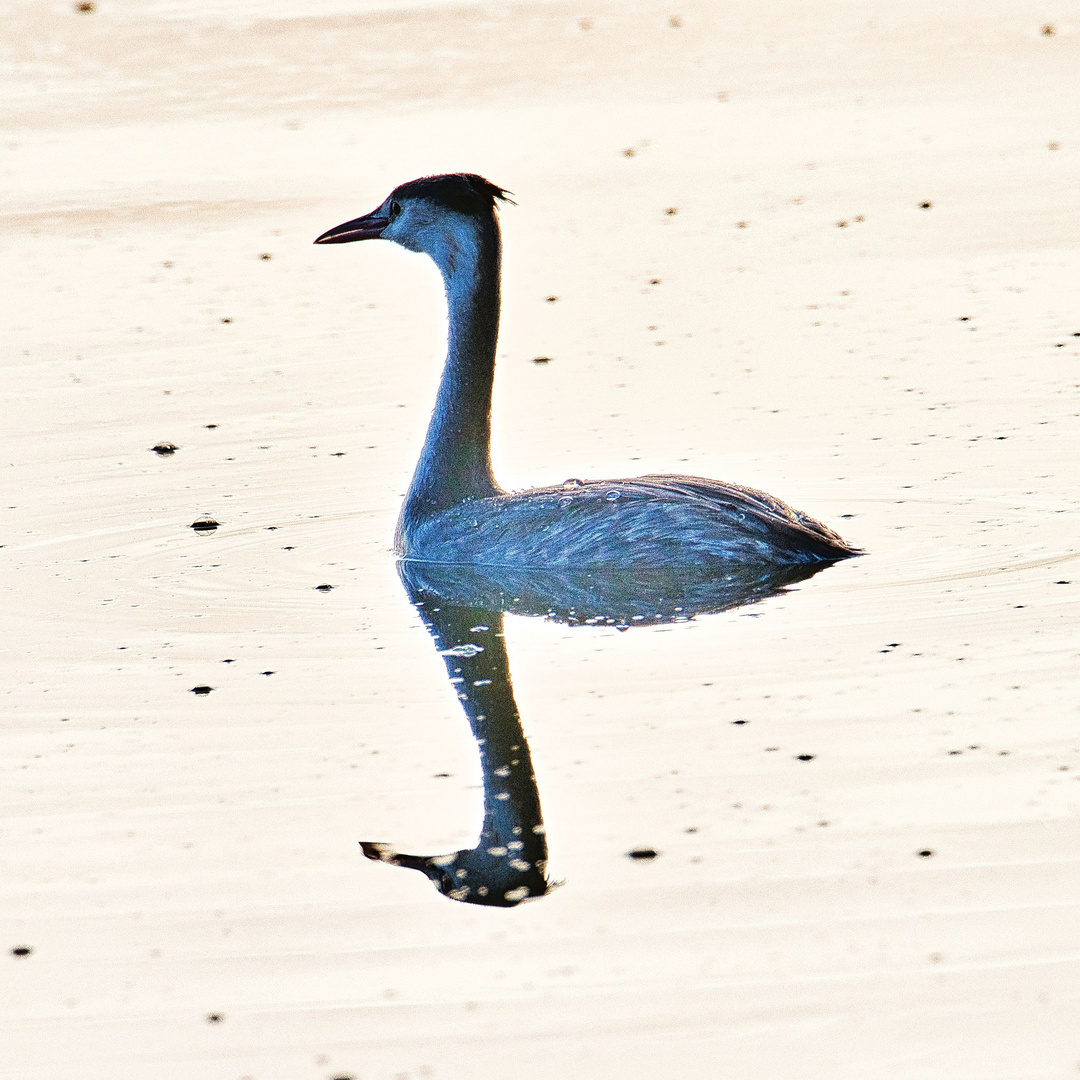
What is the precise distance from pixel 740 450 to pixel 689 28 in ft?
36.8

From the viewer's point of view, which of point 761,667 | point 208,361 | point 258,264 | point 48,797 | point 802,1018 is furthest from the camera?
point 258,264

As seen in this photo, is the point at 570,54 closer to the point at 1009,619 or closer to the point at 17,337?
the point at 17,337

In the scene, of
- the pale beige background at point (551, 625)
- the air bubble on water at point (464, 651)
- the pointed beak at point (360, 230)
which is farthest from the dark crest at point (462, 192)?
the air bubble on water at point (464, 651)

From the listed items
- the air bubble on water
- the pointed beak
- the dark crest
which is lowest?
the air bubble on water

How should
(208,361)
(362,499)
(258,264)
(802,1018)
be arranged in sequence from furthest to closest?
(258,264), (208,361), (362,499), (802,1018)

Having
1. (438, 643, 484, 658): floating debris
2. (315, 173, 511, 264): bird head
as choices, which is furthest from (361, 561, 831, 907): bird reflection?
(315, 173, 511, 264): bird head

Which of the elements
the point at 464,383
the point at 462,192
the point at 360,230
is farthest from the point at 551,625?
the point at 360,230

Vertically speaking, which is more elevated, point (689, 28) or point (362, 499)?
point (689, 28)

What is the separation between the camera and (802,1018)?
4.55m

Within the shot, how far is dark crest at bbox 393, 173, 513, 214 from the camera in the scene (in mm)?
8781

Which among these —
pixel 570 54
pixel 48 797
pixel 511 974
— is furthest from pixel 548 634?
pixel 570 54

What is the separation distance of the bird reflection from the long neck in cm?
37

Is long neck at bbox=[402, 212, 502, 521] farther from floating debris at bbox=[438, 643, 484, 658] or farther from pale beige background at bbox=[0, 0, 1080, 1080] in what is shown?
floating debris at bbox=[438, 643, 484, 658]

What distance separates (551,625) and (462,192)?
2.09 meters
